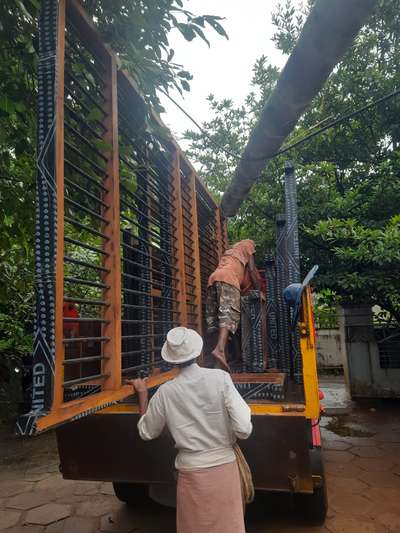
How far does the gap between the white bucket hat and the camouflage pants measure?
138 centimetres

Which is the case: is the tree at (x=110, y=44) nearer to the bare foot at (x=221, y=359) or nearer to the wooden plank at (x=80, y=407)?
the wooden plank at (x=80, y=407)

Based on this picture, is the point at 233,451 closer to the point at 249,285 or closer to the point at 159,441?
the point at 159,441

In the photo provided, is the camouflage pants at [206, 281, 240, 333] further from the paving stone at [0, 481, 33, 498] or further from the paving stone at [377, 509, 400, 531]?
the paving stone at [0, 481, 33, 498]

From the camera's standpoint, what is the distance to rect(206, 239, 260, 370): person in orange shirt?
375 cm

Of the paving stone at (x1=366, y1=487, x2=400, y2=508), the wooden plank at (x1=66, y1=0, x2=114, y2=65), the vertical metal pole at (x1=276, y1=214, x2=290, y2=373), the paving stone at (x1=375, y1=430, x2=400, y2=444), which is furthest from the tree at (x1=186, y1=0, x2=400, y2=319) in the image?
the wooden plank at (x1=66, y1=0, x2=114, y2=65)

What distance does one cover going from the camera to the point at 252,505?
12.0 ft

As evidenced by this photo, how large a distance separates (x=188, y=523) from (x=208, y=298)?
6.83ft

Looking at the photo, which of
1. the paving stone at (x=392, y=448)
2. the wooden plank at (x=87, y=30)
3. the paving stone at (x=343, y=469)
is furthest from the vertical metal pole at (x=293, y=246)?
the wooden plank at (x=87, y=30)

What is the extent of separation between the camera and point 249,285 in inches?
172

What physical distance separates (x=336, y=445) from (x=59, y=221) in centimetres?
496

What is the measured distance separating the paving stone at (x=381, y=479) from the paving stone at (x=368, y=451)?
0.57m

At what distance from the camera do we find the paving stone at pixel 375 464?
14.6ft

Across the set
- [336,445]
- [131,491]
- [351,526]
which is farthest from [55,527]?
[336,445]

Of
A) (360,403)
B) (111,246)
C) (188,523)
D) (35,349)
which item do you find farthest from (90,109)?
(360,403)
